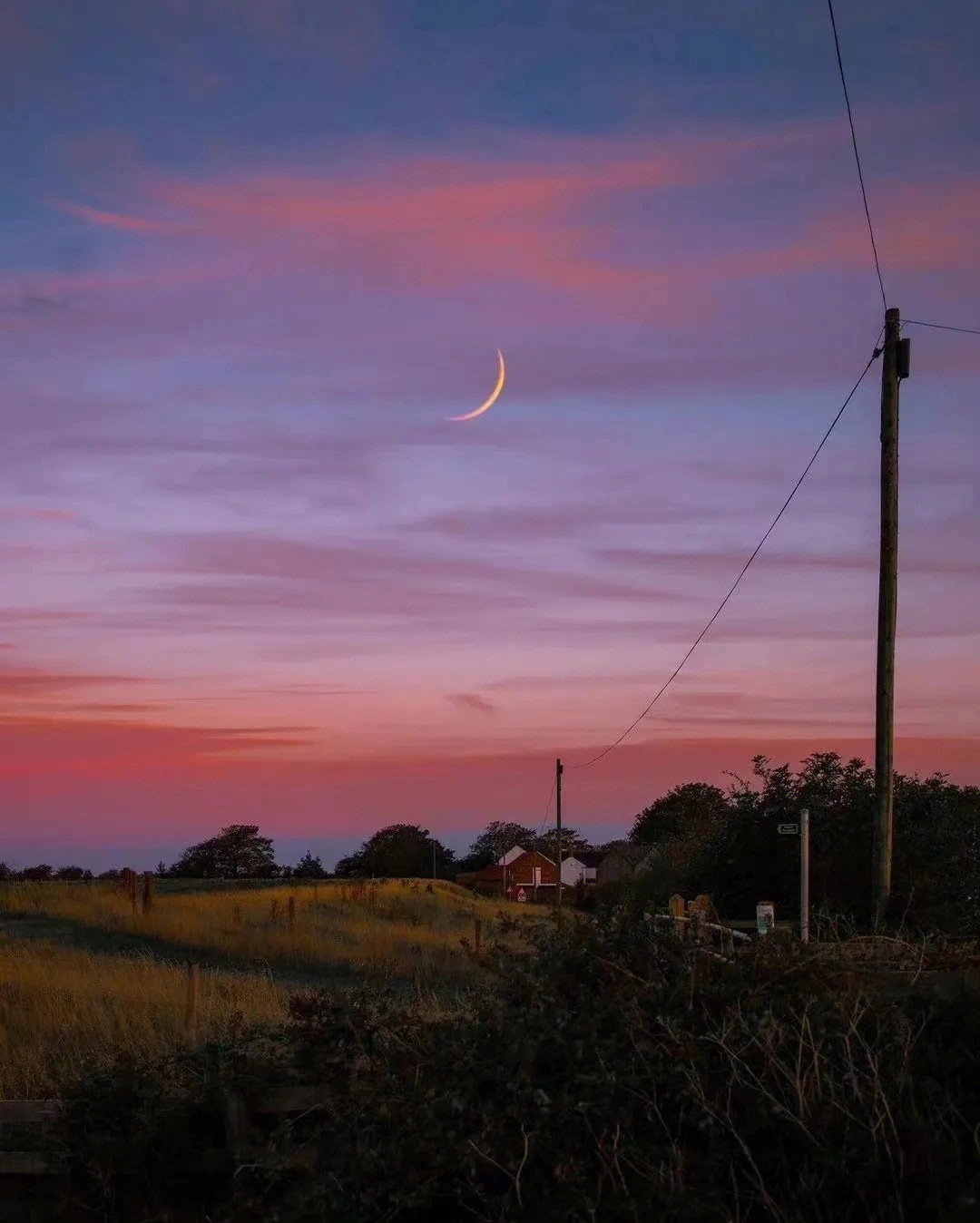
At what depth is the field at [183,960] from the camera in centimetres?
1210

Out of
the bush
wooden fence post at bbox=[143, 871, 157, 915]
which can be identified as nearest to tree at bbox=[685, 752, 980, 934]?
the bush

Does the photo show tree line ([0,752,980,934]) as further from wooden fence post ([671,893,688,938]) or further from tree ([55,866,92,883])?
tree ([55,866,92,883])

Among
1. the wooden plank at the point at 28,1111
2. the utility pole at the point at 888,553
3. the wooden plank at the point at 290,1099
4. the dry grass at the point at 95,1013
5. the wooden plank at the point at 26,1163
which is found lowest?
the dry grass at the point at 95,1013

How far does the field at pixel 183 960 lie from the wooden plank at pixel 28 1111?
0.59 metres

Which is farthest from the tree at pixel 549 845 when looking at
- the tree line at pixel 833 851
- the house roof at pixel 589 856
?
the tree line at pixel 833 851

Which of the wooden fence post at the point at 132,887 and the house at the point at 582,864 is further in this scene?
the house at the point at 582,864

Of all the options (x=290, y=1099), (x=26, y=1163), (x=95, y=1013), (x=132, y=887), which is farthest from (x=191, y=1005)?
(x=132, y=887)

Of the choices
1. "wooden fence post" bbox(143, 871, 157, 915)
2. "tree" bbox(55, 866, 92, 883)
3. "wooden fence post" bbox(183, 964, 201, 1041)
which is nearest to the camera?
"wooden fence post" bbox(183, 964, 201, 1041)

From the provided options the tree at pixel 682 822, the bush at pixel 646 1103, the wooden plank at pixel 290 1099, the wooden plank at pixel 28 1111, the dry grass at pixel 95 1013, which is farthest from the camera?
the tree at pixel 682 822

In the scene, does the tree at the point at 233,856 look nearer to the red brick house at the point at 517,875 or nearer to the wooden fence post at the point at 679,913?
the red brick house at the point at 517,875

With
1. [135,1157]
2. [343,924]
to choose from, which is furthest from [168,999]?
[343,924]

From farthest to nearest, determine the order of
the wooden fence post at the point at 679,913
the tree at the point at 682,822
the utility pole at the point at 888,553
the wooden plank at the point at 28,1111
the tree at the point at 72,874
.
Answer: the tree at the point at 72,874 → the tree at the point at 682,822 → the utility pole at the point at 888,553 → the wooden plank at the point at 28,1111 → the wooden fence post at the point at 679,913

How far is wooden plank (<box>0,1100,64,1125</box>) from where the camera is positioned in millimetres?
8242

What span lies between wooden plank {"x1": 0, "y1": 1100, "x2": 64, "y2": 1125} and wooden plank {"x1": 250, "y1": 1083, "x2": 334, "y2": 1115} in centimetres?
125
